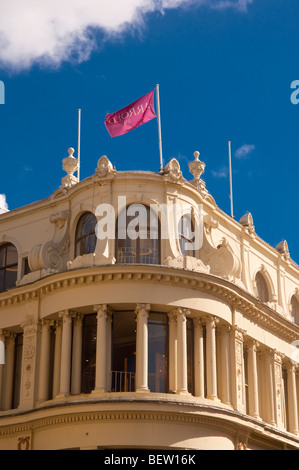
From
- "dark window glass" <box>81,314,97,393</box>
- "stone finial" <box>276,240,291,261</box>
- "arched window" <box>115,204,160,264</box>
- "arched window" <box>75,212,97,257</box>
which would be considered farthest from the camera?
"stone finial" <box>276,240,291,261</box>

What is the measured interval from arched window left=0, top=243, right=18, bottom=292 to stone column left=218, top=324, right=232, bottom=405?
35.6 feet

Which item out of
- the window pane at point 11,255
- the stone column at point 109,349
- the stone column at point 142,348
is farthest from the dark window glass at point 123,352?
the window pane at point 11,255

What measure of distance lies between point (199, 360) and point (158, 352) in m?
2.01

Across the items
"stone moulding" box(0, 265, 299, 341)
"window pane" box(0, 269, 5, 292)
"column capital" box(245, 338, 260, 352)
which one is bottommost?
"column capital" box(245, 338, 260, 352)

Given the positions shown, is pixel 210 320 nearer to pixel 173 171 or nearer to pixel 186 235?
pixel 186 235

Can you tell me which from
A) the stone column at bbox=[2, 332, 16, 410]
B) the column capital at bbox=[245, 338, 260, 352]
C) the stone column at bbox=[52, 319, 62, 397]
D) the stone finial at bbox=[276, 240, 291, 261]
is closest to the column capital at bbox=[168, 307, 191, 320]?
the stone column at bbox=[52, 319, 62, 397]

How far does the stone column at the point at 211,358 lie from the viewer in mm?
42094

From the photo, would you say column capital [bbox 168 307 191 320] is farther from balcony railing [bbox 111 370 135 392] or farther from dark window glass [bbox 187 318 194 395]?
balcony railing [bbox 111 370 135 392]

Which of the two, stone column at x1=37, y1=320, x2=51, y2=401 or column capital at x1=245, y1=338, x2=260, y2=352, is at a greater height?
column capital at x1=245, y1=338, x2=260, y2=352

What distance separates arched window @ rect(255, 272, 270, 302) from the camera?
50875mm

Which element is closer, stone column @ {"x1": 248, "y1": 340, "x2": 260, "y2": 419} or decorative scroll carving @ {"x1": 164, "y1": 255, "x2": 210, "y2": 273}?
decorative scroll carving @ {"x1": 164, "y1": 255, "x2": 210, "y2": 273}

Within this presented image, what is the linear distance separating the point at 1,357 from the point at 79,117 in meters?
13.3

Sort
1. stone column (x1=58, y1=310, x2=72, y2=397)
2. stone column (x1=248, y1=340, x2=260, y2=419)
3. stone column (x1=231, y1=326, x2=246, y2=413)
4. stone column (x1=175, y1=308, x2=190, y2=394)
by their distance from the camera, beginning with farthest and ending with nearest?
1. stone column (x1=248, y1=340, x2=260, y2=419)
2. stone column (x1=231, y1=326, x2=246, y2=413)
3. stone column (x1=58, y1=310, x2=72, y2=397)
4. stone column (x1=175, y1=308, x2=190, y2=394)

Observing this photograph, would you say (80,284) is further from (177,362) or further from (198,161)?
(198,161)
